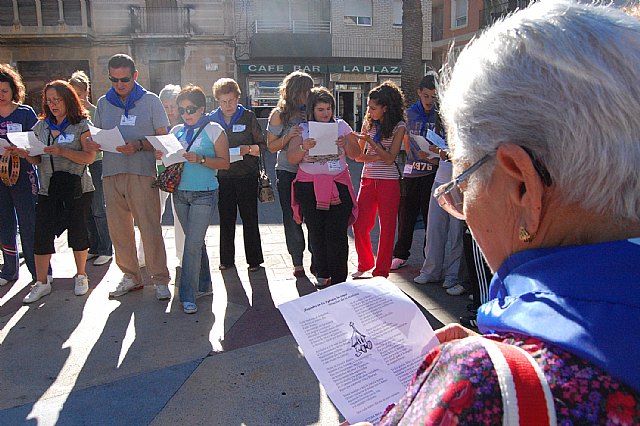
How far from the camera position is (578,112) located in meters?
0.86

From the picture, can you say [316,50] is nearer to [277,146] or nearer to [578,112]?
[277,146]

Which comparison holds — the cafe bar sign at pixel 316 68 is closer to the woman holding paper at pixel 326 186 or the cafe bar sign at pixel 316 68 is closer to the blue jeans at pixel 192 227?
the woman holding paper at pixel 326 186

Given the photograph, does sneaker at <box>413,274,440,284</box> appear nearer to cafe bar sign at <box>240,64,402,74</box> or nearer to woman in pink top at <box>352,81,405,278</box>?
woman in pink top at <box>352,81,405,278</box>

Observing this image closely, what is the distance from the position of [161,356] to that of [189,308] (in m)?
0.77

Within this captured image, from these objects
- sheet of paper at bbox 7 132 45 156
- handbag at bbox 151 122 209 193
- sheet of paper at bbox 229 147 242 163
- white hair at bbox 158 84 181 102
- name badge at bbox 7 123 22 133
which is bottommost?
handbag at bbox 151 122 209 193

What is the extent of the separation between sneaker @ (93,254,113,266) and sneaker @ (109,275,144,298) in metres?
1.11

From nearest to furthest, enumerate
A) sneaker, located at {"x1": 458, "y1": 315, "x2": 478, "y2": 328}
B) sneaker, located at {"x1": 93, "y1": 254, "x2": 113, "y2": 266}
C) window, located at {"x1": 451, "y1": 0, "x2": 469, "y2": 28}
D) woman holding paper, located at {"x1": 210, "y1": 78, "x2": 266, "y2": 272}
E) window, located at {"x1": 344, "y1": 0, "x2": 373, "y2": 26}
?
sneaker, located at {"x1": 458, "y1": 315, "x2": 478, "y2": 328} → woman holding paper, located at {"x1": 210, "y1": 78, "x2": 266, "y2": 272} → sneaker, located at {"x1": 93, "y1": 254, "x2": 113, "y2": 266} → window, located at {"x1": 344, "y1": 0, "x2": 373, "y2": 26} → window, located at {"x1": 451, "y1": 0, "x2": 469, "y2": 28}

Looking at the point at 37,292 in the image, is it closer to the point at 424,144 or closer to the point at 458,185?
the point at 424,144

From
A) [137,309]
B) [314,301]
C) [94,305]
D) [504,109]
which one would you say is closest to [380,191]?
[137,309]

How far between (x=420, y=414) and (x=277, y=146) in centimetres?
431

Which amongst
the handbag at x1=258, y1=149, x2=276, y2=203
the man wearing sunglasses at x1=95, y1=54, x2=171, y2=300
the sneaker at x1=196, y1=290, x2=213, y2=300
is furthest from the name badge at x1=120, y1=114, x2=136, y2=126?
the sneaker at x1=196, y1=290, x2=213, y2=300

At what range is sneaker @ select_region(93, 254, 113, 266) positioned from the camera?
5.93 m

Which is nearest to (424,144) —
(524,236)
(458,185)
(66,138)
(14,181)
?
(66,138)

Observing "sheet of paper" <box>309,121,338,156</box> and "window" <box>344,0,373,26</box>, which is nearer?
"sheet of paper" <box>309,121,338,156</box>
